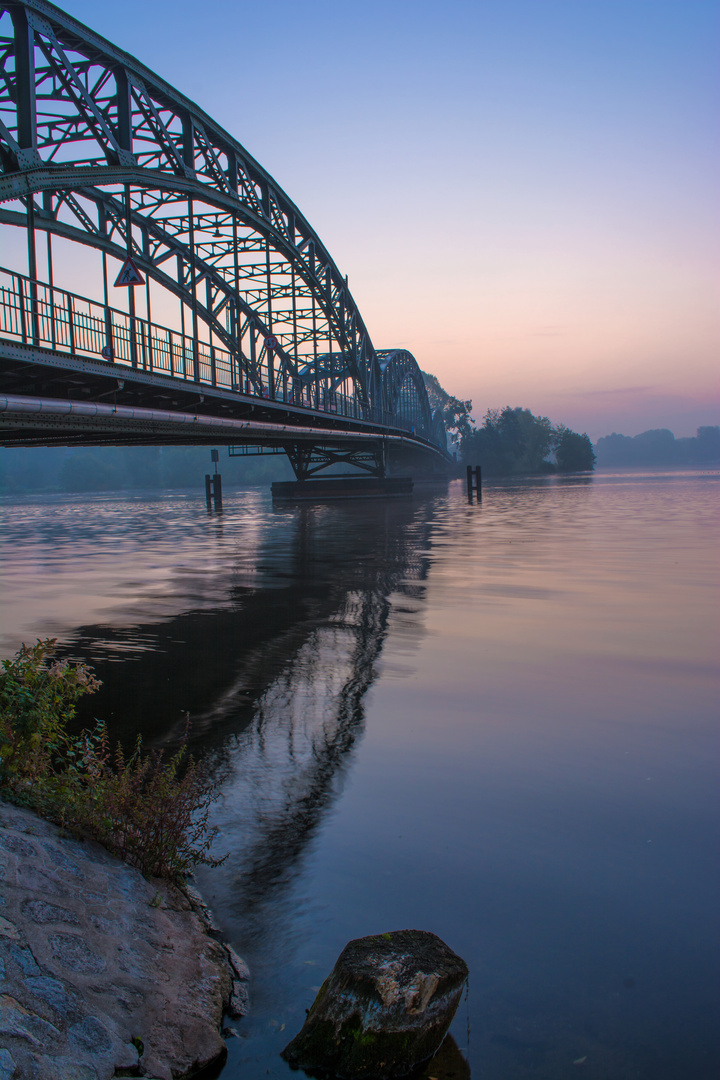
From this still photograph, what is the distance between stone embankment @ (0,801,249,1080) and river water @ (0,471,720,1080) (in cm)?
28

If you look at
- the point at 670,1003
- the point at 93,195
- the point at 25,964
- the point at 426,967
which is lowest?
the point at 670,1003

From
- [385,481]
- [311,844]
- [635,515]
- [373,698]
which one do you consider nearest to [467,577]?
[373,698]

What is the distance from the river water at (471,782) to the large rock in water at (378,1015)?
192 millimetres

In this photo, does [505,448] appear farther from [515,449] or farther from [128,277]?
[128,277]

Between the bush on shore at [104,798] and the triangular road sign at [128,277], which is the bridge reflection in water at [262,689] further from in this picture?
the triangular road sign at [128,277]

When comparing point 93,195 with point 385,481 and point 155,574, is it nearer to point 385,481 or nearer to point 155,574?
point 155,574

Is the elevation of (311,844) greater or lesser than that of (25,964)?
lesser

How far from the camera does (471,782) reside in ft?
22.6

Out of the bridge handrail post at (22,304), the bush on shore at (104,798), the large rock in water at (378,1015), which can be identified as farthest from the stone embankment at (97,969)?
the bridge handrail post at (22,304)

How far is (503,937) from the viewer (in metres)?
4.61

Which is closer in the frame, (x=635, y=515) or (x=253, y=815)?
(x=253, y=815)

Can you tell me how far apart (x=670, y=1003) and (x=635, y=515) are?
39617 mm

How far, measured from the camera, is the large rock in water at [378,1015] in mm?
3574

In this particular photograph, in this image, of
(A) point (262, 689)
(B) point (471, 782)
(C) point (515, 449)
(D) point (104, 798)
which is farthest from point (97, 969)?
(C) point (515, 449)
